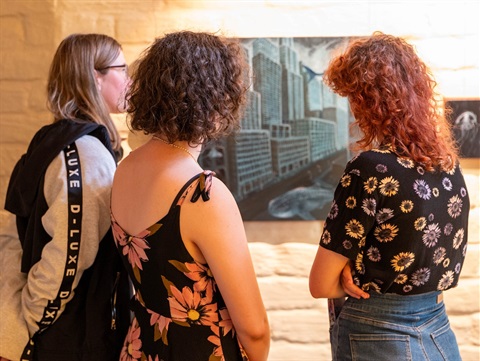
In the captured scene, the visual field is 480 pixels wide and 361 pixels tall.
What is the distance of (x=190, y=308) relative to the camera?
1.32 meters

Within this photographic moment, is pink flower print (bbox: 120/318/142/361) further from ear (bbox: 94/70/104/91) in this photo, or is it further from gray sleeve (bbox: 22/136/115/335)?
ear (bbox: 94/70/104/91)

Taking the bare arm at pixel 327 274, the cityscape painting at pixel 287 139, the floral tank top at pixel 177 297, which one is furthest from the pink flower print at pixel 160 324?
the cityscape painting at pixel 287 139

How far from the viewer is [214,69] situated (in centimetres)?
131

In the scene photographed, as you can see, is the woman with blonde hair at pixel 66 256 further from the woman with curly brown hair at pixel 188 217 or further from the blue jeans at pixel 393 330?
the blue jeans at pixel 393 330

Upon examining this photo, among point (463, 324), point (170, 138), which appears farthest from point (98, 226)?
point (463, 324)

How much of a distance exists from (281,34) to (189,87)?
3.06 ft

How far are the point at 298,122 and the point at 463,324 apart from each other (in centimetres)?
88

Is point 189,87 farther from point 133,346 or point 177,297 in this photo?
point 133,346

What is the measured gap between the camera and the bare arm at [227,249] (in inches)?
49.0

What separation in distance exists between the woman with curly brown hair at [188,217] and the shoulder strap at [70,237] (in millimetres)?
174

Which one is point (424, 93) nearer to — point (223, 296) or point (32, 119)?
point (223, 296)

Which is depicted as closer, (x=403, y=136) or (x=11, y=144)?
(x=403, y=136)

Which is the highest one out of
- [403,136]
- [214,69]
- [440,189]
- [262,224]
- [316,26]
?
[316,26]

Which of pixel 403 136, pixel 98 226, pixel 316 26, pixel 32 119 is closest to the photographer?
pixel 403 136
